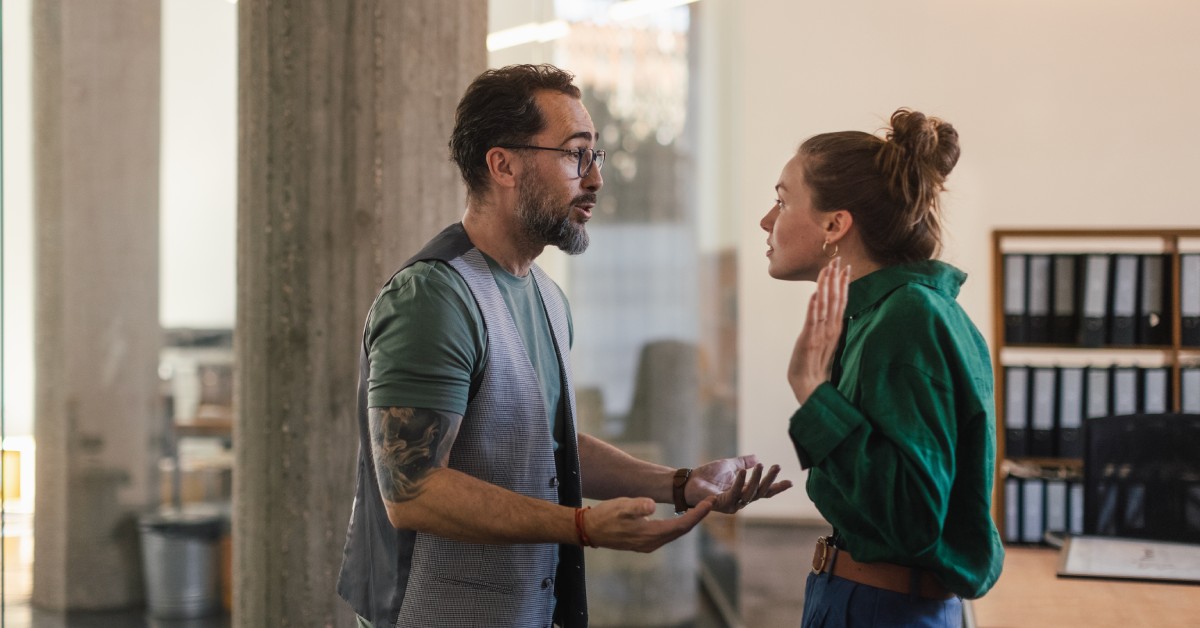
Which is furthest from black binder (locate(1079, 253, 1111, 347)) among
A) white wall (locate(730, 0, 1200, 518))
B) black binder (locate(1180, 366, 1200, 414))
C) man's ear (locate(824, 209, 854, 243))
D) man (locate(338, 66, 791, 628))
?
man's ear (locate(824, 209, 854, 243))

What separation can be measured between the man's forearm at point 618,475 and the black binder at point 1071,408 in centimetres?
210

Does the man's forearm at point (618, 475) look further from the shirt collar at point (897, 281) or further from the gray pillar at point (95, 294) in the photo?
the gray pillar at point (95, 294)

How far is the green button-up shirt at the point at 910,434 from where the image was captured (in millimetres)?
1385

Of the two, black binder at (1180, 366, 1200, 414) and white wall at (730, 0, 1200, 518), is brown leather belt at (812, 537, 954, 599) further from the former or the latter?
white wall at (730, 0, 1200, 518)

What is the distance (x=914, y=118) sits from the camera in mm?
1595

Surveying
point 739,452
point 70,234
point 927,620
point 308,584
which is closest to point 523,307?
point 927,620

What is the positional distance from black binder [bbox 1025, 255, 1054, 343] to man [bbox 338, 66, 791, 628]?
6.47 ft

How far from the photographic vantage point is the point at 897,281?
1.53 meters

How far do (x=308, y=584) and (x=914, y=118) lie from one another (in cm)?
164

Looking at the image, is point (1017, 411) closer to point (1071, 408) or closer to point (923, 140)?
point (1071, 408)

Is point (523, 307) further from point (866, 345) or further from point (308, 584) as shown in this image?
point (308, 584)

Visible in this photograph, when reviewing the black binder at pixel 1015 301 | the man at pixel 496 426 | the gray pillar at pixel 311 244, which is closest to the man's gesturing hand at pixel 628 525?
the man at pixel 496 426

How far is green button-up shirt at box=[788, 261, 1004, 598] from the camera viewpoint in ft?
4.54

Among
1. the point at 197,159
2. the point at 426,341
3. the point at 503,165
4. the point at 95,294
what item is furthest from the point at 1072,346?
the point at 95,294
